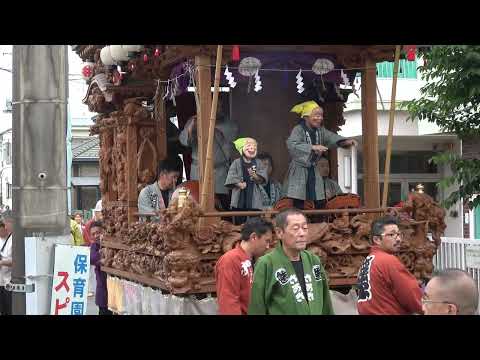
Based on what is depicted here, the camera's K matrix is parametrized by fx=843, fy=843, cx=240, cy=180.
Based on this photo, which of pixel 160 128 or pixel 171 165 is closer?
pixel 171 165

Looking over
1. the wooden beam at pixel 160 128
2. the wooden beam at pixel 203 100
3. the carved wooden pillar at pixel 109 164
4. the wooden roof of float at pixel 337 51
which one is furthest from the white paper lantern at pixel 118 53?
the carved wooden pillar at pixel 109 164

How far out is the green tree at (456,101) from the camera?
32.9 feet

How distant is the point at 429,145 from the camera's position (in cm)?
2275

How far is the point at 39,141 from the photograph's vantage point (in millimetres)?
5570

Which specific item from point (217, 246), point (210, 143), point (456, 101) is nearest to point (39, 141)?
point (210, 143)

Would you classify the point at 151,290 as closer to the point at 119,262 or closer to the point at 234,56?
the point at 119,262

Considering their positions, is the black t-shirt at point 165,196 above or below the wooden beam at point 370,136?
below

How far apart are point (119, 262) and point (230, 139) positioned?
2.50m

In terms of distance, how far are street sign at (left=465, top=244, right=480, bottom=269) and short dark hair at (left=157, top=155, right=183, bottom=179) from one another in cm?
439

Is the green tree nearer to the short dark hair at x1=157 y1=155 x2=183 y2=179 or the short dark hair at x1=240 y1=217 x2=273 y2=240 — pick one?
the short dark hair at x1=157 y1=155 x2=183 y2=179

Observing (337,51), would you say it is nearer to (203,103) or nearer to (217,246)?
(203,103)

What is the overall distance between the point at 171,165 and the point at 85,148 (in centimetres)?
2217

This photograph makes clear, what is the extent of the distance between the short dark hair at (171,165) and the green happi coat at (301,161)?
5.98 ft

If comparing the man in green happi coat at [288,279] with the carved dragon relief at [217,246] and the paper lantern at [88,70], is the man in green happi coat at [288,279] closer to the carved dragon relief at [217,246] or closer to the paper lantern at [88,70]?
the carved dragon relief at [217,246]
